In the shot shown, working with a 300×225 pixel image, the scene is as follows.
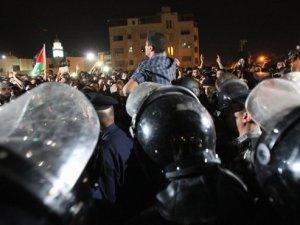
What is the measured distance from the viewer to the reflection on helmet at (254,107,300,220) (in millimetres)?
1688

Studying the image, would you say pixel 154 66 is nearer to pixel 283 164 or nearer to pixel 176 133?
pixel 176 133

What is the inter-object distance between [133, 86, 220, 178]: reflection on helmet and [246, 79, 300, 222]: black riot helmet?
483 millimetres

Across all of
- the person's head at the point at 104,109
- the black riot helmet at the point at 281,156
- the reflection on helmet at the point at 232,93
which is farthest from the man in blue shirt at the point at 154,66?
the black riot helmet at the point at 281,156

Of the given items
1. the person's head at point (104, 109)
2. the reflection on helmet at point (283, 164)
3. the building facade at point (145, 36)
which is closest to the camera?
the reflection on helmet at point (283, 164)

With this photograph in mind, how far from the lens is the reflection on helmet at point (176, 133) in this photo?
92.7 inches

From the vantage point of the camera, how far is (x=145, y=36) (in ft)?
264

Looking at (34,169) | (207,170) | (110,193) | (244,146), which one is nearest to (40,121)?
(34,169)

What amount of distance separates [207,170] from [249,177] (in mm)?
468

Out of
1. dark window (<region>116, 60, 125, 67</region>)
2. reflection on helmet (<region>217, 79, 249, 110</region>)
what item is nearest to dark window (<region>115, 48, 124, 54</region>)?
dark window (<region>116, 60, 125, 67</region>)

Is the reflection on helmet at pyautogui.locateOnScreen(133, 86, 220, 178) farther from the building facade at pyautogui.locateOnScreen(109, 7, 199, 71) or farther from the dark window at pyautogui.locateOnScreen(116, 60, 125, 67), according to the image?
the dark window at pyautogui.locateOnScreen(116, 60, 125, 67)

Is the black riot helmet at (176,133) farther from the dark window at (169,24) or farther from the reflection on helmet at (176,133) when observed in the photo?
the dark window at (169,24)

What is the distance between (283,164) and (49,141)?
1.22m

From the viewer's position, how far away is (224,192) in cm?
205

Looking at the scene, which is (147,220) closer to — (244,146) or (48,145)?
(48,145)
